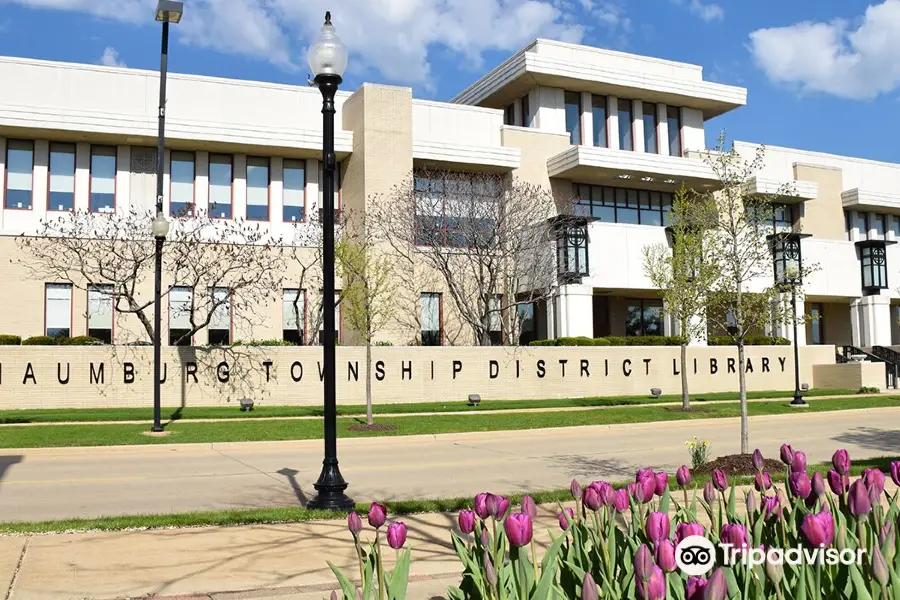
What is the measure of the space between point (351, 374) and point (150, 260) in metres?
8.76

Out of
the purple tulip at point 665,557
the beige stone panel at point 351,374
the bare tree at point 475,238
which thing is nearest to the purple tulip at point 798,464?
the purple tulip at point 665,557

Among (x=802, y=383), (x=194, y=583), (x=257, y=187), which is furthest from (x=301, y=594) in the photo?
(x=802, y=383)

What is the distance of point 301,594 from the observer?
20.7ft

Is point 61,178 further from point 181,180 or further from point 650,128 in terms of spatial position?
point 650,128

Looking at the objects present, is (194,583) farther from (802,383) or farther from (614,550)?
(802,383)

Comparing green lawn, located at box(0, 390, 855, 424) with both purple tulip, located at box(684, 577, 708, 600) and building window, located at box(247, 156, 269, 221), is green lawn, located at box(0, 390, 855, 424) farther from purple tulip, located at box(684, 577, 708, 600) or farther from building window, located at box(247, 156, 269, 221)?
purple tulip, located at box(684, 577, 708, 600)

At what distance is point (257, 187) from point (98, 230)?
22.8 ft

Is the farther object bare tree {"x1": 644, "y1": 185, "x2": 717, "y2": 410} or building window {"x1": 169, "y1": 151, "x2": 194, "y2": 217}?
building window {"x1": 169, "y1": 151, "x2": 194, "y2": 217}

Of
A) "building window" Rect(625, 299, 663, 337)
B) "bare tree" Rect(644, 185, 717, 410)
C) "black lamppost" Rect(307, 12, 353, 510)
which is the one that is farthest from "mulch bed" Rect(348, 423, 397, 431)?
"building window" Rect(625, 299, 663, 337)

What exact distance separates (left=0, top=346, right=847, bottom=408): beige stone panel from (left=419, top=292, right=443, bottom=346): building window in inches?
229

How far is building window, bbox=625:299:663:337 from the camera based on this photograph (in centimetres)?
4541

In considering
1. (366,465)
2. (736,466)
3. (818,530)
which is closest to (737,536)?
(818,530)

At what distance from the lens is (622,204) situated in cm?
4434

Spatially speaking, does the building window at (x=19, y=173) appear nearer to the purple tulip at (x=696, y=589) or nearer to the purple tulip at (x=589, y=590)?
the purple tulip at (x=589, y=590)
